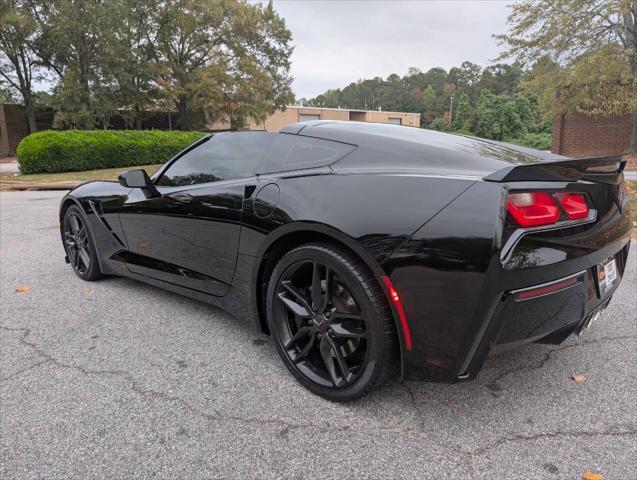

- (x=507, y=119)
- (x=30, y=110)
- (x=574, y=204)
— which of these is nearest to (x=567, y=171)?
(x=574, y=204)

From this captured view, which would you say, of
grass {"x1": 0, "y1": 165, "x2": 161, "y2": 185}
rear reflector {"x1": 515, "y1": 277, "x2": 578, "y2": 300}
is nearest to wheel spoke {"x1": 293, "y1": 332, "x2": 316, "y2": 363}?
rear reflector {"x1": 515, "y1": 277, "x2": 578, "y2": 300}

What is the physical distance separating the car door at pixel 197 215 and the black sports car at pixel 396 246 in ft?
0.05

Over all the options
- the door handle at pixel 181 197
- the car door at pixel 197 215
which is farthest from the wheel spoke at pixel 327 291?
the door handle at pixel 181 197

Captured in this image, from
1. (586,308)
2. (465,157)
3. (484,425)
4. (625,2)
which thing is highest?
(625,2)

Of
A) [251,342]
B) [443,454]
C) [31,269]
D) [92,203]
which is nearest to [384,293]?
[443,454]

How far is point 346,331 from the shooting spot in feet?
6.77

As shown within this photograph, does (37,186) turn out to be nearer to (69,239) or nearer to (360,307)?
(69,239)

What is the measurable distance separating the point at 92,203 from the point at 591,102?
17963 millimetres

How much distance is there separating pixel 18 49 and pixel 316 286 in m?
34.7

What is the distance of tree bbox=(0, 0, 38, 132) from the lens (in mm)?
25625

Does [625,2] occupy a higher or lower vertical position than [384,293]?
higher

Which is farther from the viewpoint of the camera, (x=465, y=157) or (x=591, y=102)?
(x=591, y=102)

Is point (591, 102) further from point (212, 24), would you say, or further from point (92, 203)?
point (212, 24)

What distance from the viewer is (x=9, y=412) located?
6.84 ft
